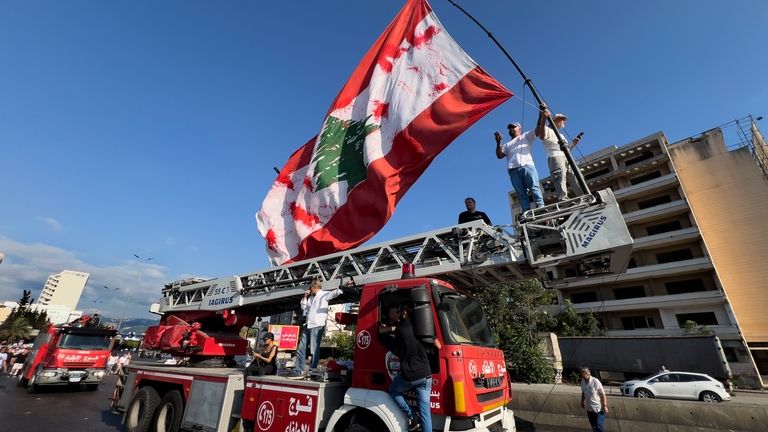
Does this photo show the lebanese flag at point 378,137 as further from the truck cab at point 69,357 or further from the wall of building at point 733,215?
the wall of building at point 733,215

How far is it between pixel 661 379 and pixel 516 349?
20.7 ft

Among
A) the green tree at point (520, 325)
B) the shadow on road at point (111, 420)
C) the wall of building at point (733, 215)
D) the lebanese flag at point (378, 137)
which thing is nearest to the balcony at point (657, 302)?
the wall of building at point (733, 215)

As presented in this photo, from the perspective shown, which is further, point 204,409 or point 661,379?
point 661,379

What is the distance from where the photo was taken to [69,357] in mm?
13789

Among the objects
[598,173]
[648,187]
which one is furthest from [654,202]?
[598,173]

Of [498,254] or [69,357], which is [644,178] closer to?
[498,254]

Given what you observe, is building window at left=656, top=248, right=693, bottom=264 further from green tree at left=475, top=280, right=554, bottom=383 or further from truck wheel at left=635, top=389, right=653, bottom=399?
truck wheel at left=635, top=389, right=653, bottom=399

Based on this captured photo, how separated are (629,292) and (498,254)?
3675cm

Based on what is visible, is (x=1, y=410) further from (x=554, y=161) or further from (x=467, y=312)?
(x=554, y=161)

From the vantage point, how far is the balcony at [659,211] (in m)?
32.1

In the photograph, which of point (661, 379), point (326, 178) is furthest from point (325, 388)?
point (661, 379)

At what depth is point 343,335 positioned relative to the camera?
1695 inches

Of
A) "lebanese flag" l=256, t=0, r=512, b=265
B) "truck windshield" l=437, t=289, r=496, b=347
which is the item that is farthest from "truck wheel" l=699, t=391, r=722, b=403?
"lebanese flag" l=256, t=0, r=512, b=265

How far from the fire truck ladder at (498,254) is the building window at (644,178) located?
129ft
